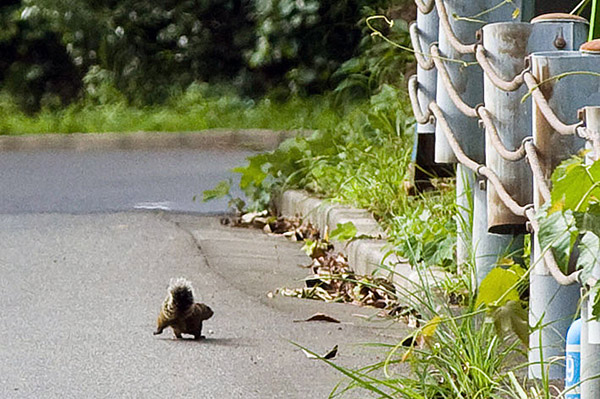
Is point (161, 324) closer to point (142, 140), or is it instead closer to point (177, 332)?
point (177, 332)

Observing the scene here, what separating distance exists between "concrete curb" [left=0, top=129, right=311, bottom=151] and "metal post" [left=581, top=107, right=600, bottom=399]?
9.03m

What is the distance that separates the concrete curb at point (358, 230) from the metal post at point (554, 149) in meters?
1.12

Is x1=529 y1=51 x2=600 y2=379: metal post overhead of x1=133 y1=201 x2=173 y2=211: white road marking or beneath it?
overhead

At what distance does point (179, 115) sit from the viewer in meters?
13.0

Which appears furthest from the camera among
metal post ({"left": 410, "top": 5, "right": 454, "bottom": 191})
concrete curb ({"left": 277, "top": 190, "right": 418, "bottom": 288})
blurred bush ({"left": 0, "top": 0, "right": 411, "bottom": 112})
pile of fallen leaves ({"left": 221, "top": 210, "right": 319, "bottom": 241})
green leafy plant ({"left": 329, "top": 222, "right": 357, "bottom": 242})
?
blurred bush ({"left": 0, "top": 0, "right": 411, "bottom": 112})

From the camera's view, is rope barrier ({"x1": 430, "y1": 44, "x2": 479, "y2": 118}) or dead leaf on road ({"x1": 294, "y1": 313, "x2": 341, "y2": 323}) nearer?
rope barrier ({"x1": 430, "y1": 44, "x2": 479, "y2": 118})

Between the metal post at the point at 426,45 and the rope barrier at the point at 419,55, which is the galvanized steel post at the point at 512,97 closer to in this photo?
the rope barrier at the point at 419,55

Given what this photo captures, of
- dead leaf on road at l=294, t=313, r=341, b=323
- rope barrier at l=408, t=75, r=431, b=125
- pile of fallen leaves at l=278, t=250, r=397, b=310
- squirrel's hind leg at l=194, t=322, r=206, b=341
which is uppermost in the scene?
rope barrier at l=408, t=75, r=431, b=125

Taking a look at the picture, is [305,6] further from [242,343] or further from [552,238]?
[552,238]

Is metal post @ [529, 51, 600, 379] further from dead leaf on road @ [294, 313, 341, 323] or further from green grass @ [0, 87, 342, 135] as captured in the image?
green grass @ [0, 87, 342, 135]

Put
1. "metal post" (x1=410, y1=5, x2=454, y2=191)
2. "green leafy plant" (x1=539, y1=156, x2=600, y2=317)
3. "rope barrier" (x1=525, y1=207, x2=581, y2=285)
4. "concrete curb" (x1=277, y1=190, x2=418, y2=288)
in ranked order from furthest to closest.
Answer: "concrete curb" (x1=277, y1=190, x2=418, y2=288) → "metal post" (x1=410, y1=5, x2=454, y2=191) → "rope barrier" (x1=525, y1=207, x2=581, y2=285) → "green leafy plant" (x1=539, y1=156, x2=600, y2=317)

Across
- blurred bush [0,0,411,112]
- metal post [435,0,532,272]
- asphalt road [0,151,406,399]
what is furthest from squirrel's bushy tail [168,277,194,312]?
blurred bush [0,0,411,112]

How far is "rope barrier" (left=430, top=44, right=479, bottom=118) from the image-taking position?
3.82 meters

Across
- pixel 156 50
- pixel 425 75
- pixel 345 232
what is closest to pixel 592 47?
pixel 425 75
